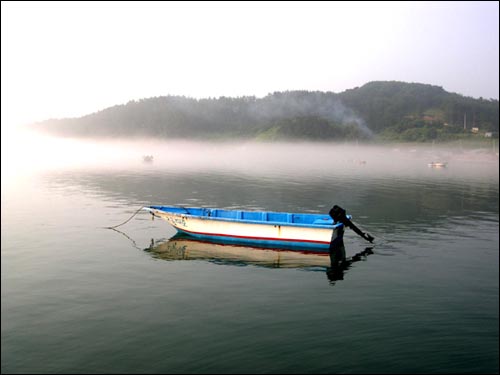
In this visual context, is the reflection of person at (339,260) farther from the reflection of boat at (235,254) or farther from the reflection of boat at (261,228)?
the reflection of boat at (261,228)

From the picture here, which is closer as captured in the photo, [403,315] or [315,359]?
[315,359]

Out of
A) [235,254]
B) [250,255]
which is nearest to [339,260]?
[250,255]

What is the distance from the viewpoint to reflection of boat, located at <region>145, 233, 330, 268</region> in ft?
90.6

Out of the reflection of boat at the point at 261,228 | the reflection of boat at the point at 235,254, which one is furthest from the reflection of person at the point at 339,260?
the reflection of boat at the point at 261,228

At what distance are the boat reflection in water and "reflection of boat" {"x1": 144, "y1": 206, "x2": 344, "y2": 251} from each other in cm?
Result: 58

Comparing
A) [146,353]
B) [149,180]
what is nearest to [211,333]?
[146,353]

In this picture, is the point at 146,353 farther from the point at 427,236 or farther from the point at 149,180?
the point at 149,180

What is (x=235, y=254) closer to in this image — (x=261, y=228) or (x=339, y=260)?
(x=261, y=228)

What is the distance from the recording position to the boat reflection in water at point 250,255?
2703 centimetres

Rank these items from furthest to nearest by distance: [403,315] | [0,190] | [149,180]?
[149,180]
[0,190]
[403,315]

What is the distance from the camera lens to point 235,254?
29328 millimetres

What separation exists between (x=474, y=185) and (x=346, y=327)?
77.4m

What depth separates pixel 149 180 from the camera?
270ft

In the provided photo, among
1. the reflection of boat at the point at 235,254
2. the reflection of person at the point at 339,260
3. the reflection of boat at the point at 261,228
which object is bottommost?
the reflection of person at the point at 339,260
